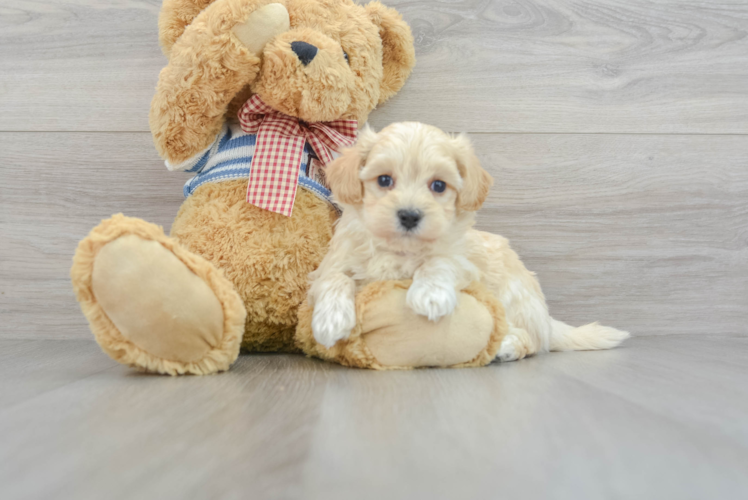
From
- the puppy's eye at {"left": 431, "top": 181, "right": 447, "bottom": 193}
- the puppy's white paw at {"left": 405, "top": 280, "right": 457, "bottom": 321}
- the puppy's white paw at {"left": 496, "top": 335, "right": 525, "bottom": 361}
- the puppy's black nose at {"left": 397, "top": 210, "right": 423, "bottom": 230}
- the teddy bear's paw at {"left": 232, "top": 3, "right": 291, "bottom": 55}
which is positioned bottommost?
the puppy's white paw at {"left": 496, "top": 335, "right": 525, "bottom": 361}

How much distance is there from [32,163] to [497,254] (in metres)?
1.34

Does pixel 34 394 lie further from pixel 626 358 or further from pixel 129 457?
pixel 626 358

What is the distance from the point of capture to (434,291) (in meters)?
0.96

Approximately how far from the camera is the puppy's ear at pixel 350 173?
3.34ft

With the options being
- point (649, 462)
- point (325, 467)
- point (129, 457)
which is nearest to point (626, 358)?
point (649, 462)

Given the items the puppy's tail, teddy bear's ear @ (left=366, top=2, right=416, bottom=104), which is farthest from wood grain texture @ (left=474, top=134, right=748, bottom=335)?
teddy bear's ear @ (left=366, top=2, right=416, bottom=104)

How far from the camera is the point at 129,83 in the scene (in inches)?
58.2

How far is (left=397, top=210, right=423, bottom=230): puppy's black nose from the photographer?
952mm

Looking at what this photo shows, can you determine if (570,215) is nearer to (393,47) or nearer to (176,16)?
(393,47)

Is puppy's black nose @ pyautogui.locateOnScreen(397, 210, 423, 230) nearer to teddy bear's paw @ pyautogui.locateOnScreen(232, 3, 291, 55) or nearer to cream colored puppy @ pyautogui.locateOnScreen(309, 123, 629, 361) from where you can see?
cream colored puppy @ pyautogui.locateOnScreen(309, 123, 629, 361)

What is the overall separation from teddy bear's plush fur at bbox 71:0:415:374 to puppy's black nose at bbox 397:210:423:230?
29 cm

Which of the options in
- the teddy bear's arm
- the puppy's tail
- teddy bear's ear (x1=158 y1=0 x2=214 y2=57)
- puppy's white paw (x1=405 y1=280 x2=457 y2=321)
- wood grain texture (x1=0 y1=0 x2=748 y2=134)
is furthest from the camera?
wood grain texture (x1=0 y1=0 x2=748 y2=134)

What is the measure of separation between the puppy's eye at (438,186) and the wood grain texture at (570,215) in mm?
511

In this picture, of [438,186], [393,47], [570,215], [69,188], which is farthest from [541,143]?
[69,188]
